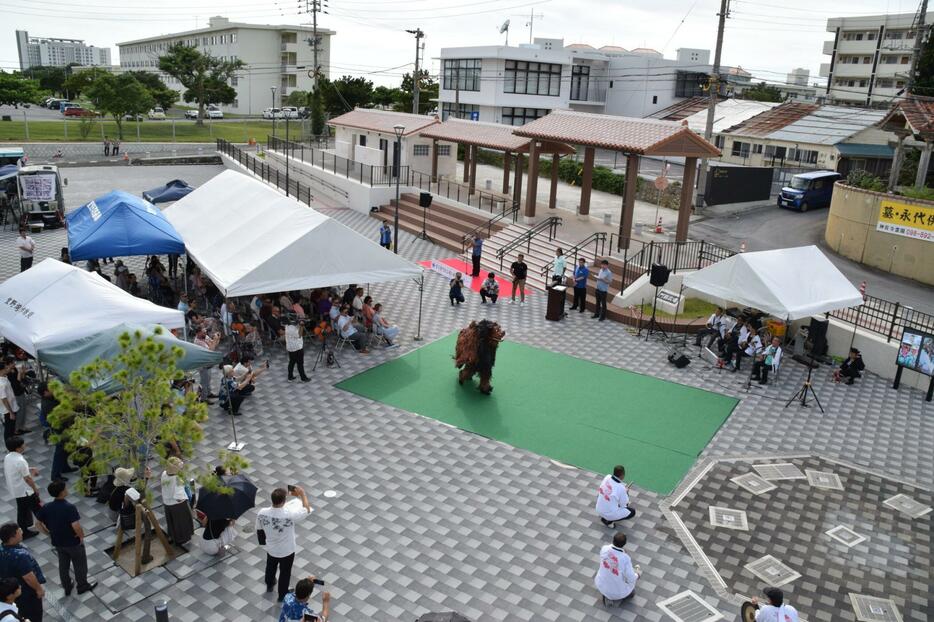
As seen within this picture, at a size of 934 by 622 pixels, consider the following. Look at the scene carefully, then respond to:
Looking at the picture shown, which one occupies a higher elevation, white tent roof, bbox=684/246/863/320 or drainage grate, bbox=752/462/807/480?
white tent roof, bbox=684/246/863/320

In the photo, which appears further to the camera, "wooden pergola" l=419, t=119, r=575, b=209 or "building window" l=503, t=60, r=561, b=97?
"building window" l=503, t=60, r=561, b=97

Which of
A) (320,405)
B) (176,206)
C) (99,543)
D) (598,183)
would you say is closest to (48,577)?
(99,543)

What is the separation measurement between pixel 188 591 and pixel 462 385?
7112 mm

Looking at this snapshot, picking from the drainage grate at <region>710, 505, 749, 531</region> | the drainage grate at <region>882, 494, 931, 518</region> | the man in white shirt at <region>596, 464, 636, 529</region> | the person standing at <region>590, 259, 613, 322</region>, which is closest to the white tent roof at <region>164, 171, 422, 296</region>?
the person standing at <region>590, 259, 613, 322</region>

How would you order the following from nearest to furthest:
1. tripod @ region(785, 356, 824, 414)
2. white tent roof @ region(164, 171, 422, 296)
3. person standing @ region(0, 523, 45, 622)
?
person standing @ region(0, 523, 45, 622) < tripod @ region(785, 356, 824, 414) < white tent roof @ region(164, 171, 422, 296)

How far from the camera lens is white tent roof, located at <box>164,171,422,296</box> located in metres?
14.3

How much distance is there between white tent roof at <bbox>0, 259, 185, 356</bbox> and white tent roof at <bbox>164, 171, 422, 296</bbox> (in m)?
2.66

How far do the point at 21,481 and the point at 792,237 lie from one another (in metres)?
28.7

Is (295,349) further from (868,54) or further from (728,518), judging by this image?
(868,54)

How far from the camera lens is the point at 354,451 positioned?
11.3 m

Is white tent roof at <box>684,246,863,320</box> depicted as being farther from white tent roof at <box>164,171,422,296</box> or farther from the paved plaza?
white tent roof at <box>164,171,422,296</box>

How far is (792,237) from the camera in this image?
95.7 ft

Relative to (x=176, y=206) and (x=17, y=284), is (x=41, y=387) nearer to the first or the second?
(x=17, y=284)

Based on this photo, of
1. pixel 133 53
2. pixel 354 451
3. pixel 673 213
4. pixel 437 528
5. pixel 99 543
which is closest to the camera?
pixel 99 543
